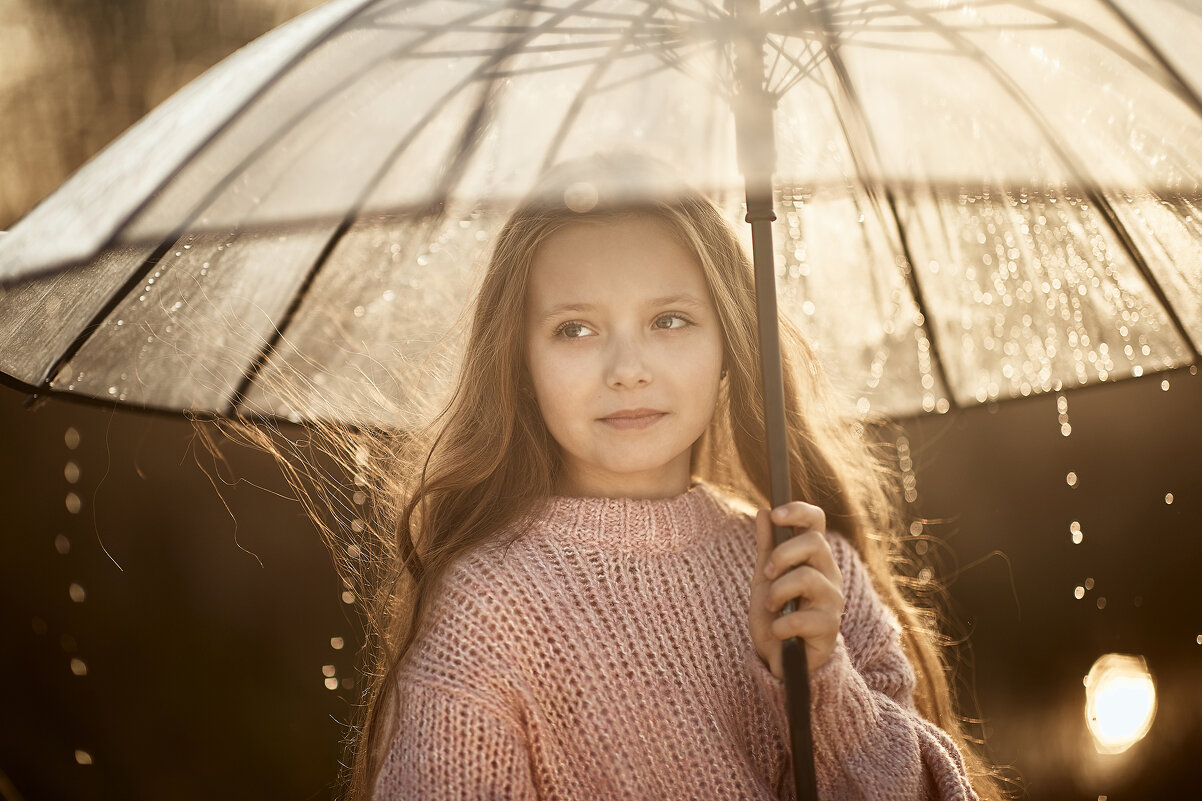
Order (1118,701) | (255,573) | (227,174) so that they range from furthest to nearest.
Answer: (1118,701) < (255,573) < (227,174)

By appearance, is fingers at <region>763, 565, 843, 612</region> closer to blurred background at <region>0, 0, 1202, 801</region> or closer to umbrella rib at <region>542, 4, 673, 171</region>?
umbrella rib at <region>542, 4, 673, 171</region>

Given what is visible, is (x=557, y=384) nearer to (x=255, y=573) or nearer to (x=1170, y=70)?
(x=1170, y=70)

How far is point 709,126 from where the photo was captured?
0.97 metres

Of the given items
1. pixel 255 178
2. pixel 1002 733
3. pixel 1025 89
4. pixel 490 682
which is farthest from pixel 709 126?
pixel 1002 733

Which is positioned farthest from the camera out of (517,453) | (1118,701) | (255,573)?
(1118,701)

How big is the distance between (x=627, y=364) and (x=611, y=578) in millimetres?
295

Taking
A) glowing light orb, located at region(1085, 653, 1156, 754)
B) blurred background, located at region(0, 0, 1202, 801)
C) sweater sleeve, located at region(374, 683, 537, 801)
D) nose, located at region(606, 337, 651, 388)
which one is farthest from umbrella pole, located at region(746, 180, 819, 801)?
glowing light orb, located at region(1085, 653, 1156, 754)

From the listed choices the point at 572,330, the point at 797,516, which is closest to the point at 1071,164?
the point at 797,516

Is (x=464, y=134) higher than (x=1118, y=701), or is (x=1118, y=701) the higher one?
(x=464, y=134)

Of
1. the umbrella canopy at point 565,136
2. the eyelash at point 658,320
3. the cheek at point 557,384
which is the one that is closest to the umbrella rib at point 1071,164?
the umbrella canopy at point 565,136

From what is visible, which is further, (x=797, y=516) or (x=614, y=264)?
(x=614, y=264)

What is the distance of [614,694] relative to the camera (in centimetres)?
116

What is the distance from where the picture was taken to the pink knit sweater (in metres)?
1.09

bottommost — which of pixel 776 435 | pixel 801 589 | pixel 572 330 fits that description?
pixel 801 589
